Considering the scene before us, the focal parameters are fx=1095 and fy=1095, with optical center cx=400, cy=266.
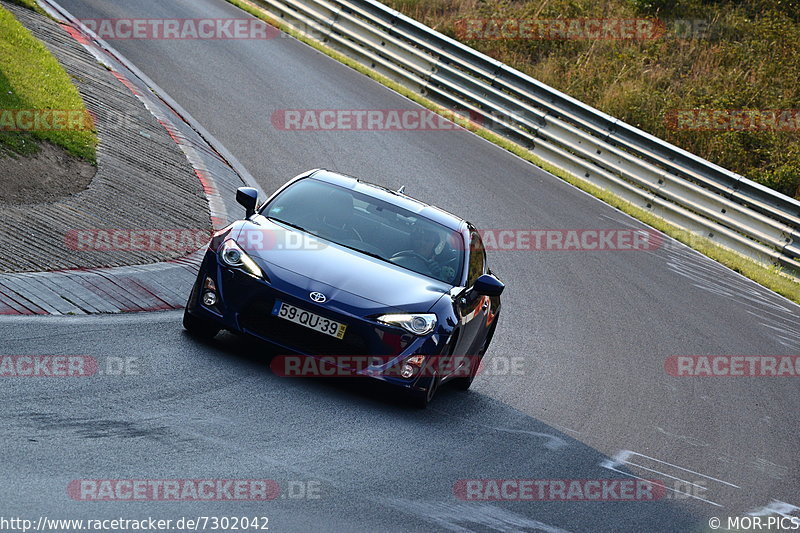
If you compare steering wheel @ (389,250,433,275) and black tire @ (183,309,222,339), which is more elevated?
steering wheel @ (389,250,433,275)

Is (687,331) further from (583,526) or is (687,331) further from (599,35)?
(599,35)

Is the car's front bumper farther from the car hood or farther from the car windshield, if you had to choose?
the car windshield

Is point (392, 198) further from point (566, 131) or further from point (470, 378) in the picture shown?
point (566, 131)

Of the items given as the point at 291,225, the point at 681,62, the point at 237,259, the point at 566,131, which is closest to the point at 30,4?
the point at 566,131

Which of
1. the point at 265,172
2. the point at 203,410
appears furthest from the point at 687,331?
the point at 203,410

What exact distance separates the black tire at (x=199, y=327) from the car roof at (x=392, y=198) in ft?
6.51

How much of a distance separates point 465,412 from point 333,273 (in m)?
1.75

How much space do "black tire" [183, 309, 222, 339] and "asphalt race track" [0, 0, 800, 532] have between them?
135mm

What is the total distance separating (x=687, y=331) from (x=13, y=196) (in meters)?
8.20

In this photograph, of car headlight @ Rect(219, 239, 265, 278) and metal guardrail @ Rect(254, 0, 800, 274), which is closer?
car headlight @ Rect(219, 239, 265, 278)

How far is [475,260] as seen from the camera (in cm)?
971

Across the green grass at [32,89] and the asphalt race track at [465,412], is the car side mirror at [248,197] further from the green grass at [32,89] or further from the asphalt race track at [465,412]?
the green grass at [32,89]

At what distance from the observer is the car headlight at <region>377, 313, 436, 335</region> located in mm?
8023

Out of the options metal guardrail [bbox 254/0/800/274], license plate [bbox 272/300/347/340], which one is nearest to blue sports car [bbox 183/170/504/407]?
license plate [bbox 272/300/347/340]
